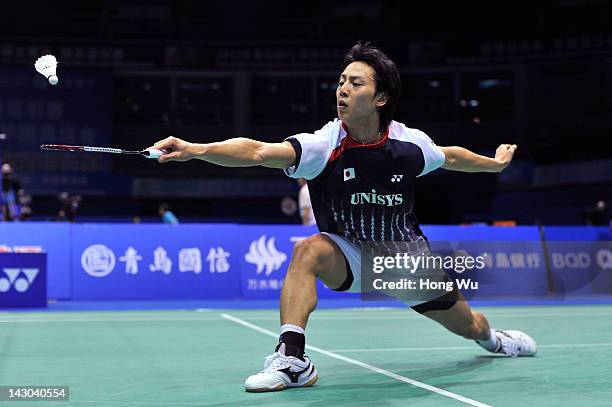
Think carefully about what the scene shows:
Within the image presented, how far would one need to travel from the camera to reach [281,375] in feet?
13.4

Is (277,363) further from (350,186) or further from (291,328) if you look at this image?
(350,186)

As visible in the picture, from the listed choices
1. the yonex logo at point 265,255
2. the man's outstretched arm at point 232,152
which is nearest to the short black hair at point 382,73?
the man's outstretched arm at point 232,152

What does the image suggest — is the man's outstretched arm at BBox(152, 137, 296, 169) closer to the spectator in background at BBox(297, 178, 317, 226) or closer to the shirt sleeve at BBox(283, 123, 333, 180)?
the shirt sleeve at BBox(283, 123, 333, 180)

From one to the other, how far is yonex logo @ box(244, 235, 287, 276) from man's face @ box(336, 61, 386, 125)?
23.7 ft

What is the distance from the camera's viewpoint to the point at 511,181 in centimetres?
2670

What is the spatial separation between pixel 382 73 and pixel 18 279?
22.2 feet

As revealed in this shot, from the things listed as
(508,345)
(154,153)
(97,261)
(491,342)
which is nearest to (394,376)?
(491,342)

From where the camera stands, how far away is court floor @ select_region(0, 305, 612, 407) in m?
3.88

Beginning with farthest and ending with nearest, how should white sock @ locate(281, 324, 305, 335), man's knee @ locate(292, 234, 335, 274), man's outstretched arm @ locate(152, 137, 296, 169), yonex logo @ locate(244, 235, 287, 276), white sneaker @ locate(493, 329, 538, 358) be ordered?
yonex logo @ locate(244, 235, 287, 276) < white sneaker @ locate(493, 329, 538, 358) < man's knee @ locate(292, 234, 335, 274) < white sock @ locate(281, 324, 305, 335) < man's outstretched arm @ locate(152, 137, 296, 169)

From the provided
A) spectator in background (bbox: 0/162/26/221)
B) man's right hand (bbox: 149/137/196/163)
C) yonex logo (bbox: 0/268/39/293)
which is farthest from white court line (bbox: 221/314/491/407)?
spectator in background (bbox: 0/162/26/221)

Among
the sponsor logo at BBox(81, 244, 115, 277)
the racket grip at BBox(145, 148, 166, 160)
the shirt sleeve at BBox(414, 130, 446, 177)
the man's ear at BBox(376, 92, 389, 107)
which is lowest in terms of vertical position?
the sponsor logo at BBox(81, 244, 115, 277)

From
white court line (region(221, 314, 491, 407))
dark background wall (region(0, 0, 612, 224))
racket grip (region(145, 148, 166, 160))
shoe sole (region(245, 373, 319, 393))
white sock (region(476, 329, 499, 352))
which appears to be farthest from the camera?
dark background wall (region(0, 0, 612, 224))

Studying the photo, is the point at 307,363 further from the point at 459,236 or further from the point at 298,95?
the point at 298,95

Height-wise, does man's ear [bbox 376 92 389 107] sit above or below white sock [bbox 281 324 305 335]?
above
